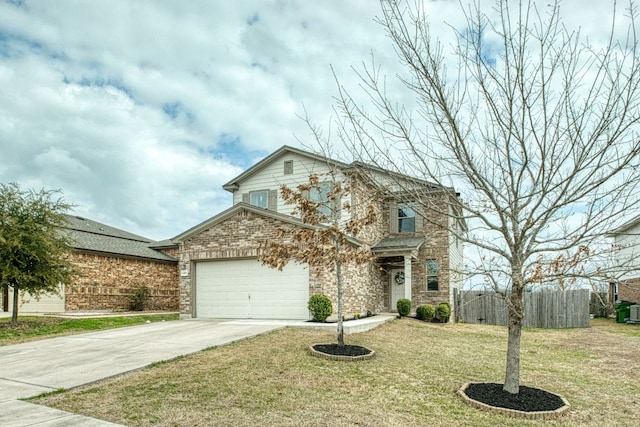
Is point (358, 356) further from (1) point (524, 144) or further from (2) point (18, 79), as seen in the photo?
(2) point (18, 79)

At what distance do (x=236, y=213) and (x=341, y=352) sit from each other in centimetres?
856

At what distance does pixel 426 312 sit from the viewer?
18.6 metres

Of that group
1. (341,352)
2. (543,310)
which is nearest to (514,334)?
(341,352)

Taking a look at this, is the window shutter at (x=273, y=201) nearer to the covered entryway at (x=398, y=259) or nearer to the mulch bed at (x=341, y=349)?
the covered entryway at (x=398, y=259)

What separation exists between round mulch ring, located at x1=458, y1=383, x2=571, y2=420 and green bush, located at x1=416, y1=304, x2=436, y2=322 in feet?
37.7

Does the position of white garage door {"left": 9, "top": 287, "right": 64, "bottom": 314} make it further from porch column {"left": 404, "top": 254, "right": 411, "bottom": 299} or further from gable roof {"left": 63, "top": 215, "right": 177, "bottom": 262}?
porch column {"left": 404, "top": 254, "right": 411, "bottom": 299}

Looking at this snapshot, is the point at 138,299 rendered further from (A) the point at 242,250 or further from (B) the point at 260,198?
(A) the point at 242,250

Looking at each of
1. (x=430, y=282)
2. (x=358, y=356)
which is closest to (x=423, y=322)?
(x=430, y=282)

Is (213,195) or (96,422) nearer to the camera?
(96,422)

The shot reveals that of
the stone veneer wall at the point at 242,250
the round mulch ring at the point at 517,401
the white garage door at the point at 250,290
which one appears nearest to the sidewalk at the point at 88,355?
the white garage door at the point at 250,290

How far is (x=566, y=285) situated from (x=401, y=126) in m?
3.22

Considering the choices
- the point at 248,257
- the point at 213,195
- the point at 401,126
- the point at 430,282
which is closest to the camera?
the point at 401,126

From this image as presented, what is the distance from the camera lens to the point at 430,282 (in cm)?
2058

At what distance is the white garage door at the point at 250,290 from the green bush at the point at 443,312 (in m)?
6.55
